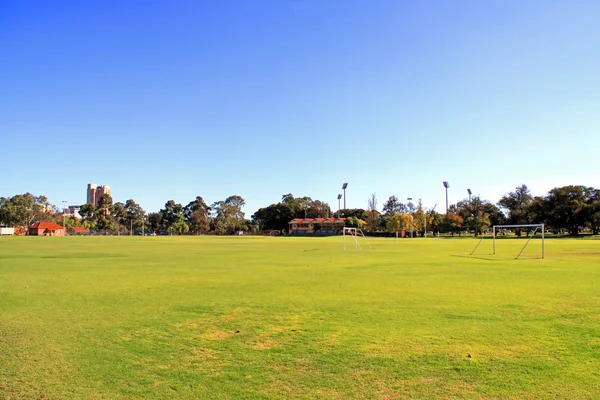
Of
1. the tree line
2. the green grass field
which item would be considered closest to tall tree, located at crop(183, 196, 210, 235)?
the tree line

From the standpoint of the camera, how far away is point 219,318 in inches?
353

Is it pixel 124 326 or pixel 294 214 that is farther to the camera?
pixel 294 214

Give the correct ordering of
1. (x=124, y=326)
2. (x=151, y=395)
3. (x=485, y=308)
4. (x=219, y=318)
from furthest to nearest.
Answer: (x=485, y=308) → (x=219, y=318) → (x=124, y=326) → (x=151, y=395)

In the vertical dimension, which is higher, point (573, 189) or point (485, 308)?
point (573, 189)

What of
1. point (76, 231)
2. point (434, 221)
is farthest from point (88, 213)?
point (434, 221)

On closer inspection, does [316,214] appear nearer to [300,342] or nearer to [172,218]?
[172,218]

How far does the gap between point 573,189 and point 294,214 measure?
87278mm

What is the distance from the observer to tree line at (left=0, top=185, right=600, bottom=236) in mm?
92000

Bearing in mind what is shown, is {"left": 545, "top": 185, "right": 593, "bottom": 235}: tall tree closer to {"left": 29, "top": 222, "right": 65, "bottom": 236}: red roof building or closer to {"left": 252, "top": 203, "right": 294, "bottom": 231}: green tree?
{"left": 252, "top": 203, "right": 294, "bottom": 231}: green tree

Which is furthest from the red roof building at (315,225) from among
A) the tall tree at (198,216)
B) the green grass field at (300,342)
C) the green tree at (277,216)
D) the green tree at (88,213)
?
the green grass field at (300,342)

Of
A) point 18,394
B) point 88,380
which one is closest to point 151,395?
point 88,380

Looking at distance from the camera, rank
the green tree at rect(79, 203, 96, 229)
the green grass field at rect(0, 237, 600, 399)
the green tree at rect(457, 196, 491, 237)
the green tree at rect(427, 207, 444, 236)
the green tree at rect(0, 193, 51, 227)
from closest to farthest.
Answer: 1. the green grass field at rect(0, 237, 600, 399)
2. the green tree at rect(457, 196, 491, 237)
3. the green tree at rect(427, 207, 444, 236)
4. the green tree at rect(0, 193, 51, 227)
5. the green tree at rect(79, 203, 96, 229)

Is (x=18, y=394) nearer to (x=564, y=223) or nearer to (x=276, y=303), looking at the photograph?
(x=276, y=303)

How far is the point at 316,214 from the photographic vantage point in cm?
16375
